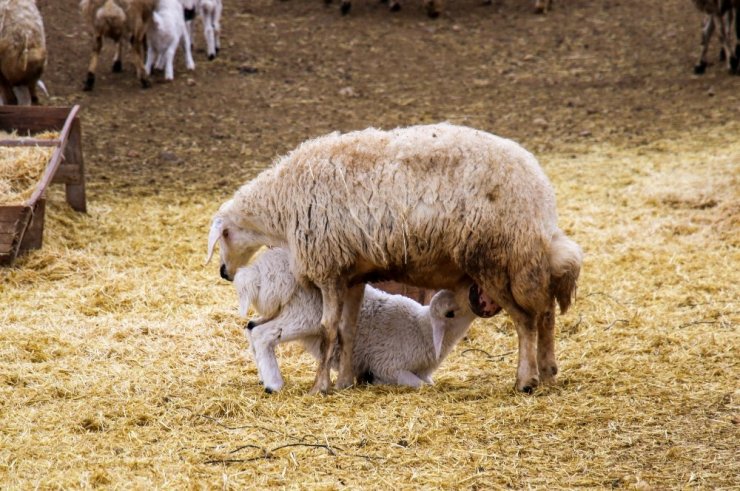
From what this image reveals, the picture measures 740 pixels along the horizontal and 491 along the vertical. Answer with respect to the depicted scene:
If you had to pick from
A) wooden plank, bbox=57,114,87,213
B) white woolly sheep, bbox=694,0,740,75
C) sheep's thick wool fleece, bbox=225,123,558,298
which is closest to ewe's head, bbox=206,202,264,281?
sheep's thick wool fleece, bbox=225,123,558,298

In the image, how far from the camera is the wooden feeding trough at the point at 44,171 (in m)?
8.45

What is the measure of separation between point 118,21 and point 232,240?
342 inches

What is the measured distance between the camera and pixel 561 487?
14.1 feet

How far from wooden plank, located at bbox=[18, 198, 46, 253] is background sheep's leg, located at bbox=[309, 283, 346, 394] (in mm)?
3908

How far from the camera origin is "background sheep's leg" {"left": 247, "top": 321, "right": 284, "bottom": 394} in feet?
19.5

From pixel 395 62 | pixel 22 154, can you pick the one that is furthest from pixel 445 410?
pixel 395 62

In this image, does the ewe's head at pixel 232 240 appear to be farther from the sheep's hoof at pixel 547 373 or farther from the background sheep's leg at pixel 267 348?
the sheep's hoof at pixel 547 373

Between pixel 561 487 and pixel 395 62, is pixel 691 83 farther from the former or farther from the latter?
pixel 561 487

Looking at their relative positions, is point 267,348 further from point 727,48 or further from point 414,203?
point 727,48

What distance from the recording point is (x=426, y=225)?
5.55 meters

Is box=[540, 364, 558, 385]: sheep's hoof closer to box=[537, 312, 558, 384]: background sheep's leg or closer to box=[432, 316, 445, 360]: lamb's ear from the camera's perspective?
box=[537, 312, 558, 384]: background sheep's leg

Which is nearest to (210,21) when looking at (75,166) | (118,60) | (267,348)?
(118,60)

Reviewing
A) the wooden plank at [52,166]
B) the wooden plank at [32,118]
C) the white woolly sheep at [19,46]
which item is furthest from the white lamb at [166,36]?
the wooden plank at [52,166]

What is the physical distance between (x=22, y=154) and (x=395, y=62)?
802 centimetres
